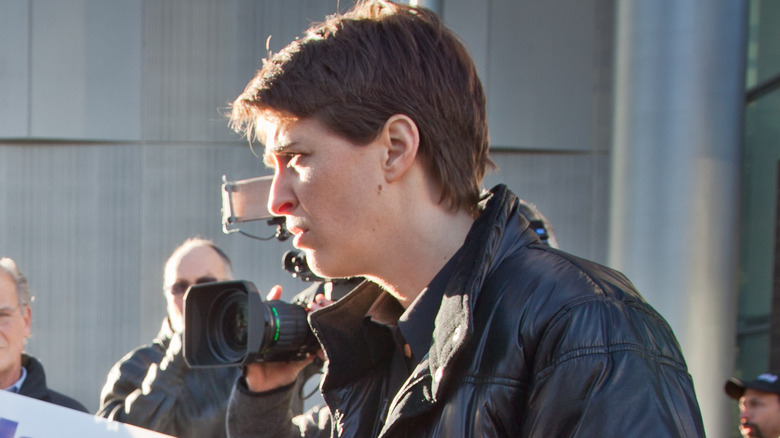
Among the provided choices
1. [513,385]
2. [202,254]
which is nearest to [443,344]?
[513,385]

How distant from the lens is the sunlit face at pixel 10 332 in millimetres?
2865

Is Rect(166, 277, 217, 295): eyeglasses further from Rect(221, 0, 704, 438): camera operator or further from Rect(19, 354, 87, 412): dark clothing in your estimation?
Rect(221, 0, 704, 438): camera operator

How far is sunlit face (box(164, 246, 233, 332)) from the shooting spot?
350 cm

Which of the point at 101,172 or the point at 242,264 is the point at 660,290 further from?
the point at 101,172

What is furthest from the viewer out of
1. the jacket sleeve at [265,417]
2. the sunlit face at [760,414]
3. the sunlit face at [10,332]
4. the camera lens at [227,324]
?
the sunlit face at [760,414]

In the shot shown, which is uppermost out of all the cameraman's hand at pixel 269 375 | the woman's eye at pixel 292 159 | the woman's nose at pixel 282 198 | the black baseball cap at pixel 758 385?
the woman's eye at pixel 292 159

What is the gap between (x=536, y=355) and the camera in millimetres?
1116

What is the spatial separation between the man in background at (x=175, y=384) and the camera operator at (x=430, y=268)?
1719mm

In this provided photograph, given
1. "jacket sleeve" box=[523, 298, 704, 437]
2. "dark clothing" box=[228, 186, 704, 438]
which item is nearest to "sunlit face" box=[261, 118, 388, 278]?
"dark clothing" box=[228, 186, 704, 438]

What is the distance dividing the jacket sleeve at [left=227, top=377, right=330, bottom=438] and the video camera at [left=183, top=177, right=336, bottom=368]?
9cm

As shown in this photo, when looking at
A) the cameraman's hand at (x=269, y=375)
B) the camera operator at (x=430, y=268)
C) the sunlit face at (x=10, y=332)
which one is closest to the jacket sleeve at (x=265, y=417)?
the cameraman's hand at (x=269, y=375)

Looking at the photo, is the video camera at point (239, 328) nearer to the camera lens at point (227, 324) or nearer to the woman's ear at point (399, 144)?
the camera lens at point (227, 324)

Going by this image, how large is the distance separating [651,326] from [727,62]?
304cm

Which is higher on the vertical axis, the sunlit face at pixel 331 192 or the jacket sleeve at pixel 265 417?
the sunlit face at pixel 331 192
